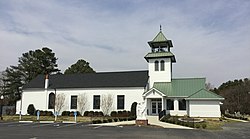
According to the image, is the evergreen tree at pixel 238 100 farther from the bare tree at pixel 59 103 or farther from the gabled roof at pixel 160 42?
the bare tree at pixel 59 103

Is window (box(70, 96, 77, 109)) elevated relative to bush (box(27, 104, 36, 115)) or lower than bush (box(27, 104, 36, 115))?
elevated

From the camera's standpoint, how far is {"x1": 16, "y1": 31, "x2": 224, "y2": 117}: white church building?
108 ft

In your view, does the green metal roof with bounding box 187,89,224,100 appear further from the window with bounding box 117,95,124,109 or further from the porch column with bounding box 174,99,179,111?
the window with bounding box 117,95,124,109

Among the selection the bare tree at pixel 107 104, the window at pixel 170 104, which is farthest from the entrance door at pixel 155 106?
the bare tree at pixel 107 104

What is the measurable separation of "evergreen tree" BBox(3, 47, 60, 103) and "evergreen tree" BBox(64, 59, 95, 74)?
4.16m

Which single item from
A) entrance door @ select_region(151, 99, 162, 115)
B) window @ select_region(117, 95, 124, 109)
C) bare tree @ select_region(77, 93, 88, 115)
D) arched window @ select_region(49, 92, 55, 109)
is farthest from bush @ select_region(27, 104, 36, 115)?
entrance door @ select_region(151, 99, 162, 115)

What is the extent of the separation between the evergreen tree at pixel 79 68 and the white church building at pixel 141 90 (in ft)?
78.8

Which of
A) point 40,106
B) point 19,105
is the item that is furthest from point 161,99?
point 19,105

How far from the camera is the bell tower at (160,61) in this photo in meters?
37.3

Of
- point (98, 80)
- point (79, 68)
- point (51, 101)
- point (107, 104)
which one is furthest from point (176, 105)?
point (79, 68)

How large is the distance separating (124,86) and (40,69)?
34893 millimetres

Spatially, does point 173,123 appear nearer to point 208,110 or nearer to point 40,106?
point 208,110

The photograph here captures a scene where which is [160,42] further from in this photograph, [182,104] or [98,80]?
[98,80]

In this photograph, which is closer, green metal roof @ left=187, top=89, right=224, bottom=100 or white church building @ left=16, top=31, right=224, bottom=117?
green metal roof @ left=187, top=89, right=224, bottom=100
